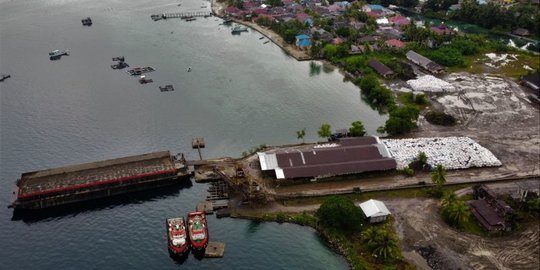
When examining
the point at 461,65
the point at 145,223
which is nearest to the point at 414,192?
the point at 145,223

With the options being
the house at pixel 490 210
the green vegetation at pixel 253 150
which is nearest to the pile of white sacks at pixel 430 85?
the house at pixel 490 210

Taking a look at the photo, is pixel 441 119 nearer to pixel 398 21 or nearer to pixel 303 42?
pixel 303 42

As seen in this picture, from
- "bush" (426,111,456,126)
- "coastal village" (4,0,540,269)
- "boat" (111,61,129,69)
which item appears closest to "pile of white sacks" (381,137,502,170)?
"coastal village" (4,0,540,269)

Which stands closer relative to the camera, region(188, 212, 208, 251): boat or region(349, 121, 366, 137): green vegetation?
region(188, 212, 208, 251): boat

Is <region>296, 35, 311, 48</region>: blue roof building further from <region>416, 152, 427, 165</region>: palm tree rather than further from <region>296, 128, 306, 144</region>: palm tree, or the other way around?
<region>416, 152, 427, 165</region>: palm tree

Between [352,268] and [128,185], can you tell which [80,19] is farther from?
[352,268]
